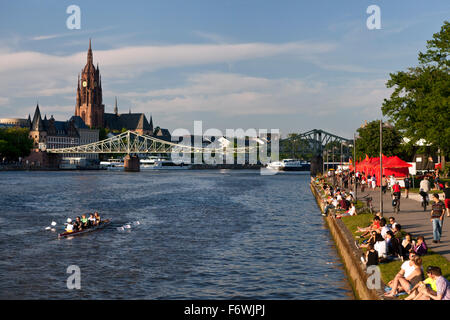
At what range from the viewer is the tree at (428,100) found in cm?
4197

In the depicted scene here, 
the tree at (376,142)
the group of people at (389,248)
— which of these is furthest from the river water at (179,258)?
the tree at (376,142)

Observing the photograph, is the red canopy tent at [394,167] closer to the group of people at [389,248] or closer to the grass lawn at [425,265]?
the group of people at [389,248]

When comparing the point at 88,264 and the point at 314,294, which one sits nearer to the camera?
the point at 314,294

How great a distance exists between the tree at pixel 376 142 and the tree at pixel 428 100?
29.0 meters

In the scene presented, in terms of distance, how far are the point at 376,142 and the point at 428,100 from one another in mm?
46119

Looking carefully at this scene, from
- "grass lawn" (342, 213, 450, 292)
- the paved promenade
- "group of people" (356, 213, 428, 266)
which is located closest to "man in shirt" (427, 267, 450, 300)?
"grass lawn" (342, 213, 450, 292)

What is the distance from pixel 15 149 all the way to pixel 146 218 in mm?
147776

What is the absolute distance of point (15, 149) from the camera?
17938cm

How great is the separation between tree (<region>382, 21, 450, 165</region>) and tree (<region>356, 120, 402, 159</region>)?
29.0 m

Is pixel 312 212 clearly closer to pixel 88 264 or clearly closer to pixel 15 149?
pixel 88 264

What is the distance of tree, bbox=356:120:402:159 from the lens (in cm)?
8700
